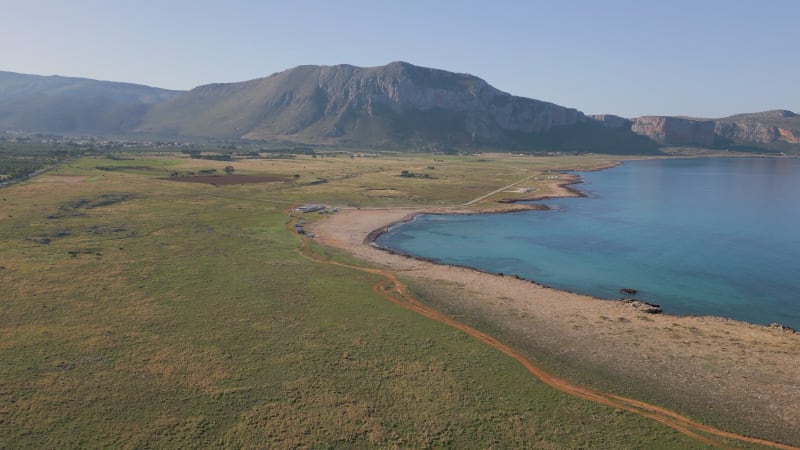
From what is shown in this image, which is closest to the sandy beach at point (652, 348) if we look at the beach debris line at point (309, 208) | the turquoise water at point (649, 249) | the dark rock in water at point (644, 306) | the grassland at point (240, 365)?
the dark rock in water at point (644, 306)

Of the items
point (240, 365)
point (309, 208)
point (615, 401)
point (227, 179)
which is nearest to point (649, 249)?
point (615, 401)

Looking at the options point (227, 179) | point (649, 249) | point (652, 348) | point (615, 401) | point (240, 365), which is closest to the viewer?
point (615, 401)

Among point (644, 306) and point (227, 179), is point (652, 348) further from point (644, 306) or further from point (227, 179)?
point (227, 179)

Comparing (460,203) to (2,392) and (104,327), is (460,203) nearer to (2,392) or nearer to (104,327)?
(104,327)

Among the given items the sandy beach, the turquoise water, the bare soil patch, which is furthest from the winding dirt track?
the bare soil patch

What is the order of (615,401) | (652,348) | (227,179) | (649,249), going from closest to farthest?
(615,401) → (652,348) → (649,249) → (227,179)

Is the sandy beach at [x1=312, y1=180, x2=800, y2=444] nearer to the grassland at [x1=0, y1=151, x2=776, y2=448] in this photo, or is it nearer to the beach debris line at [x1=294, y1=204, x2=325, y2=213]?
the grassland at [x1=0, y1=151, x2=776, y2=448]
